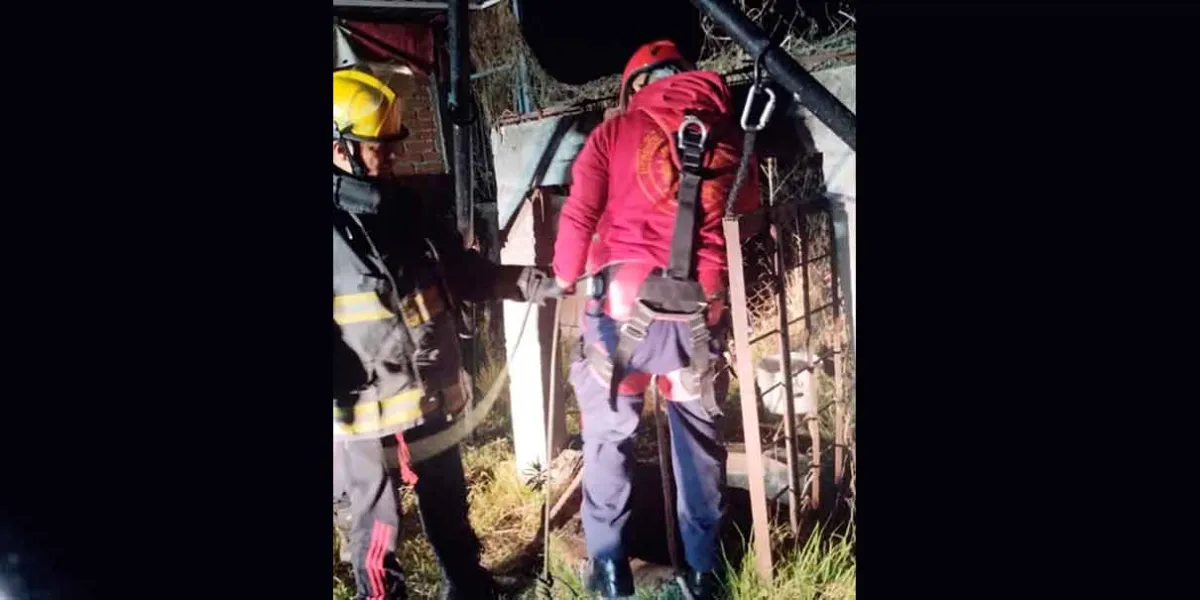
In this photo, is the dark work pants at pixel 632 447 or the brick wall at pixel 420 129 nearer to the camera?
the brick wall at pixel 420 129

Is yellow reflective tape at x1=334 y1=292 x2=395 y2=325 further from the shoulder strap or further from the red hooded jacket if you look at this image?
the shoulder strap

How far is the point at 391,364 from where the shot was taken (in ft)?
4.10

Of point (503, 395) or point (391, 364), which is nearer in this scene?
point (391, 364)

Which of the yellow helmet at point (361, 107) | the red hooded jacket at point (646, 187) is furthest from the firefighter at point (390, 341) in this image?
the red hooded jacket at point (646, 187)

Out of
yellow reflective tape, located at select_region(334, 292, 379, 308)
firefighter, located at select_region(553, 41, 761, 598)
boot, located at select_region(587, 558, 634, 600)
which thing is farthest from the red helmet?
boot, located at select_region(587, 558, 634, 600)

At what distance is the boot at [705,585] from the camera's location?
4.75 feet

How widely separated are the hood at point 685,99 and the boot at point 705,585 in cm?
104

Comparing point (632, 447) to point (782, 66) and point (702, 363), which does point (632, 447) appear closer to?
point (702, 363)

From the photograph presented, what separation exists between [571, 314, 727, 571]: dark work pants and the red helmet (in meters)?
0.55

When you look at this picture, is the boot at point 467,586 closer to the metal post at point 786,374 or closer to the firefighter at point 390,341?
the firefighter at point 390,341
